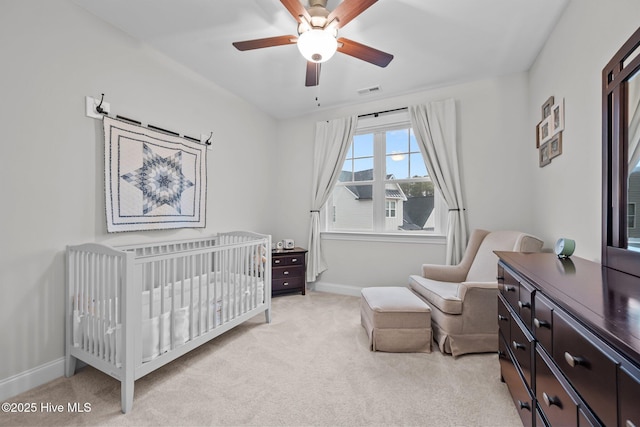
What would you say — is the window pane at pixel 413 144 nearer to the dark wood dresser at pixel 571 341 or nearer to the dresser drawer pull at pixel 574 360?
the dark wood dresser at pixel 571 341

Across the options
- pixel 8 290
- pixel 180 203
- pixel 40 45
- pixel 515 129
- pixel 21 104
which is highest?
pixel 40 45

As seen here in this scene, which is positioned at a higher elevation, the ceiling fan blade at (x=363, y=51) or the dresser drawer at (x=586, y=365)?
the ceiling fan blade at (x=363, y=51)

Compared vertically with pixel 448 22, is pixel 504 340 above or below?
below

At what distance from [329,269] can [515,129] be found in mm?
2628

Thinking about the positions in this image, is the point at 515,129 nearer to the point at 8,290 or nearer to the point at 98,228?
the point at 98,228

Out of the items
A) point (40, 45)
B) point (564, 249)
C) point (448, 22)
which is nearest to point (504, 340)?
point (564, 249)

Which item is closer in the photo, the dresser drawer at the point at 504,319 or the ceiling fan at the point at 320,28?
the dresser drawer at the point at 504,319

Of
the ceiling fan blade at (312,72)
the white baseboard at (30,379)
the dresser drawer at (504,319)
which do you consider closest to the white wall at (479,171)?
the ceiling fan blade at (312,72)

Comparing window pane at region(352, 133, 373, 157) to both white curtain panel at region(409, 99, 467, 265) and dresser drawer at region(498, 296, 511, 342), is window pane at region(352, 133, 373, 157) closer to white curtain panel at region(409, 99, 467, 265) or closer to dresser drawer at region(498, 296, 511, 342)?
white curtain panel at region(409, 99, 467, 265)

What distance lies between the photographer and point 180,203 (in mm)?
2580

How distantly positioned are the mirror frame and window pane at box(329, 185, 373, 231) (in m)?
2.32

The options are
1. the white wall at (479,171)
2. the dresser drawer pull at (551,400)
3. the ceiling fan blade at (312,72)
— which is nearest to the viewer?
the dresser drawer pull at (551,400)

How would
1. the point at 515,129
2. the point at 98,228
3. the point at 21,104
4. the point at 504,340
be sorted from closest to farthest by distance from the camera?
the point at 504,340
the point at 21,104
the point at 98,228
the point at 515,129

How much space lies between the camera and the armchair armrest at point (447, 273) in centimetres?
258
